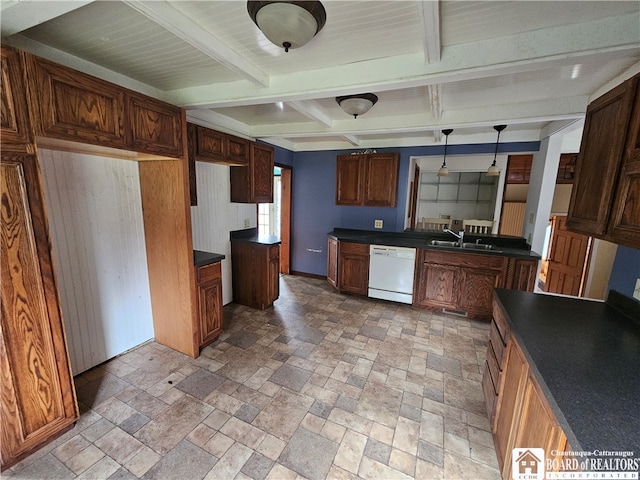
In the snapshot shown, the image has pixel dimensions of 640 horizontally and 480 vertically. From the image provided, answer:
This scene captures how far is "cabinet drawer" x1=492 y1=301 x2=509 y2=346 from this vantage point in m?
1.55

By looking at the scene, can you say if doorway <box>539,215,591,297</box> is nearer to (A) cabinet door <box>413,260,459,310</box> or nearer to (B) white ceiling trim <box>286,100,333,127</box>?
(A) cabinet door <box>413,260,459,310</box>

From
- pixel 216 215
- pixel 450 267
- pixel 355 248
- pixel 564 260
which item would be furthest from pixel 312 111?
pixel 564 260

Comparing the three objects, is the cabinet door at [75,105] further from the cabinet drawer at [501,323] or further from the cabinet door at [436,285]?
the cabinet door at [436,285]

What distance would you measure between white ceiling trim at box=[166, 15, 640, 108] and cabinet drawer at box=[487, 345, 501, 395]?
1758mm

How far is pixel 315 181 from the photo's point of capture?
4.57 meters

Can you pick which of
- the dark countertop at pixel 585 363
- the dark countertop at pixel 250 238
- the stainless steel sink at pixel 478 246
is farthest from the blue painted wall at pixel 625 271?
the dark countertop at pixel 250 238

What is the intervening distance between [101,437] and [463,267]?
11.9 feet

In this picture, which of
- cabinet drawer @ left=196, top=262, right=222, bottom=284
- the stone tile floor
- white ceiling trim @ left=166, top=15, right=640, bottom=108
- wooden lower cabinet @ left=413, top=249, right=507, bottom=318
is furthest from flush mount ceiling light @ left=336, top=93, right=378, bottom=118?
the stone tile floor

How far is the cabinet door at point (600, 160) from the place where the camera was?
1300 millimetres

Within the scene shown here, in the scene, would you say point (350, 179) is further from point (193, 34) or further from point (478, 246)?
point (193, 34)

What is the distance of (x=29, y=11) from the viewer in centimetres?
118

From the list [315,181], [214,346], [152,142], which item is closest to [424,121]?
[315,181]

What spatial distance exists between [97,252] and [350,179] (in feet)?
10.3

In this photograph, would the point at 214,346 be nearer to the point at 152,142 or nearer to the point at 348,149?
the point at 152,142
